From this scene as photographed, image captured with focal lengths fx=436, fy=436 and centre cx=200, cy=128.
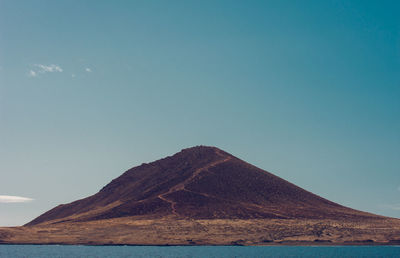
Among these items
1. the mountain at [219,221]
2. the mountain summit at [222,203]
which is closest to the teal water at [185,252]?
the mountain at [219,221]

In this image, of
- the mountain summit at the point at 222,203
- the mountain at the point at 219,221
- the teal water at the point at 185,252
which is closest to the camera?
the teal water at the point at 185,252

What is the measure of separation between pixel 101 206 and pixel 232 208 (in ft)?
222

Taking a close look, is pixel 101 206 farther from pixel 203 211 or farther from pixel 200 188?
pixel 203 211

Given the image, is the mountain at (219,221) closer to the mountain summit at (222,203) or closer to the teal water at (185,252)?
the mountain summit at (222,203)

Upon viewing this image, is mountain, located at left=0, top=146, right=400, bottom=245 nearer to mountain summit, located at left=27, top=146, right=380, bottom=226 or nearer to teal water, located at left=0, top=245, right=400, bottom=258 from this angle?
mountain summit, located at left=27, top=146, right=380, bottom=226

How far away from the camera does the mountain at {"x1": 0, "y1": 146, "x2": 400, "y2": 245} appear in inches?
5143

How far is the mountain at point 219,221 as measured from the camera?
130625 mm

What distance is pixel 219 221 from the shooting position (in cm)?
14700

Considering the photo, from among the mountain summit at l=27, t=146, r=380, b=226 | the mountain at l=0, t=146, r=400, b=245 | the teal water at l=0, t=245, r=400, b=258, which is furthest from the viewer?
the mountain summit at l=27, t=146, r=380, b=226

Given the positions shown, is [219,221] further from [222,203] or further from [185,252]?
[185,252]

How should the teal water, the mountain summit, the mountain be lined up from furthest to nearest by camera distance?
1. the mountain summit
2. the mountain
3. the teal water

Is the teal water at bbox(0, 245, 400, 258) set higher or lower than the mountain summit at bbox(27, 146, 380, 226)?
lower

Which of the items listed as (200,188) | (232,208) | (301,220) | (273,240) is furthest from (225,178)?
(273,240)

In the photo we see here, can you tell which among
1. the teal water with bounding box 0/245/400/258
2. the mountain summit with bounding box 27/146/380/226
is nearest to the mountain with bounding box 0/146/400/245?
the mountain summit with bounding box 27/146/380/226
